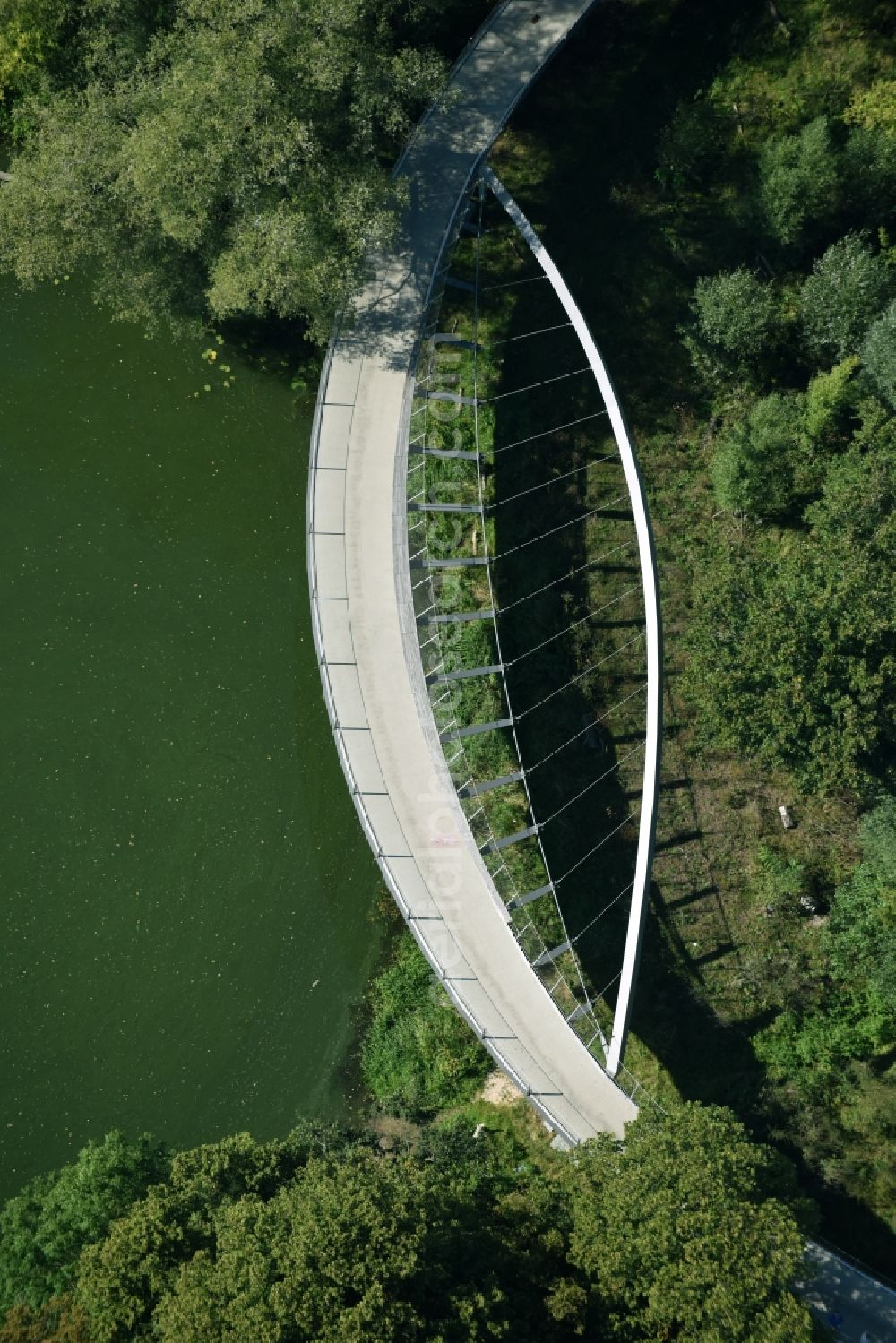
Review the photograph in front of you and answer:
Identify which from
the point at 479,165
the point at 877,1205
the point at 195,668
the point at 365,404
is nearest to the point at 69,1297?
the point at 195,668

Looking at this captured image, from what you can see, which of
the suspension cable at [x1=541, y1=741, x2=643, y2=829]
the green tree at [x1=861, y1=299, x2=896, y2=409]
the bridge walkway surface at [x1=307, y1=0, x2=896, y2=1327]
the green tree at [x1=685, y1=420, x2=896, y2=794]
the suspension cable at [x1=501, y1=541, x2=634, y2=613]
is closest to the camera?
the green tree at [x1=685, y1=420, x2=896, y2=794]

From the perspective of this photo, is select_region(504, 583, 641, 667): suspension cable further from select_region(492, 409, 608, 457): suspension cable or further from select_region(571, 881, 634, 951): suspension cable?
select_region(571, 881, 634, 951): suspension cable

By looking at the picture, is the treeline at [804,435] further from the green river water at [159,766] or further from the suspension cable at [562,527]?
the green river water at [159,766]

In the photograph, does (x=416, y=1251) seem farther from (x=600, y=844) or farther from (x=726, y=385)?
(x=726, y=385)

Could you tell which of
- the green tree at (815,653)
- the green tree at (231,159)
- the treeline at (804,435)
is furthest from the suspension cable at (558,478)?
the green tree at (231,159)

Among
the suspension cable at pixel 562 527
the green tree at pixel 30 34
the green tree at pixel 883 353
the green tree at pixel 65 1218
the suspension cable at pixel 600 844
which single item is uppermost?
the green tree at pixel 30 34

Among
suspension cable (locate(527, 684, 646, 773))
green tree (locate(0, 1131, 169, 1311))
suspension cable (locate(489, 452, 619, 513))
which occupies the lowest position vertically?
green tree (locate(0, 1131, 169, 1311))

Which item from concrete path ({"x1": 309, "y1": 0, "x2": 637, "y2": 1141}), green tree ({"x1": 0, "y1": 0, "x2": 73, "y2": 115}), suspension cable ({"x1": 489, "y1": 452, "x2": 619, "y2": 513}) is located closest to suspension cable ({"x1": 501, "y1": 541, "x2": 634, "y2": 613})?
suspension cable ({"x1": 489, "y1": 452, "x2": 619, "y2": 513})
